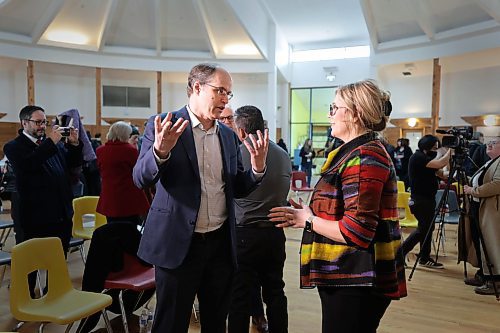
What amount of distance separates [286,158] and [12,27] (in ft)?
41.3

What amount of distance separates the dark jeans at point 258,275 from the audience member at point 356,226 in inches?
33.1

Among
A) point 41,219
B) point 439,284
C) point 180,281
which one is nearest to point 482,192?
point 439,284

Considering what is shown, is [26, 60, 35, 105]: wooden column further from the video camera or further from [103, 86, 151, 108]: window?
the video camera

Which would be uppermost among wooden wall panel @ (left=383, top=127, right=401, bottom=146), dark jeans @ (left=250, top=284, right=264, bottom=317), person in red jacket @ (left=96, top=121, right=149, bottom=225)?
wooden wall panel @ (left=383, top=127, right=401, bottom=146)

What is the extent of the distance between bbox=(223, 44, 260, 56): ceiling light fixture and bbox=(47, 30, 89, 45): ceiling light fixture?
15.4 ft

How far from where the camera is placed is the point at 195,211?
165cm

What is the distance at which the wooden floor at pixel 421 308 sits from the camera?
3.17m

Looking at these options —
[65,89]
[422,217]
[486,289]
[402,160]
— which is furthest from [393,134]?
[65,89]

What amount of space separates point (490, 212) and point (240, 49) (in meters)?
12.0

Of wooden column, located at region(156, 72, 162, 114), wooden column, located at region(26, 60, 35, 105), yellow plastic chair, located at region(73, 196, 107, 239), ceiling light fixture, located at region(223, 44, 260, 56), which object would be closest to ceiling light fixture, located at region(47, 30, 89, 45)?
wooden column, located at region(26, 60, 35, 105)

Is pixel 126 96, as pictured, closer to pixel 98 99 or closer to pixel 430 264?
pixel 98 99

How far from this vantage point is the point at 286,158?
265 centimetres

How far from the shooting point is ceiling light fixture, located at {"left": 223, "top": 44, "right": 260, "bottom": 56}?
14.7m

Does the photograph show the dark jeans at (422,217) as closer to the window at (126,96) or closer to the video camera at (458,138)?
the video camera at (458,138)
